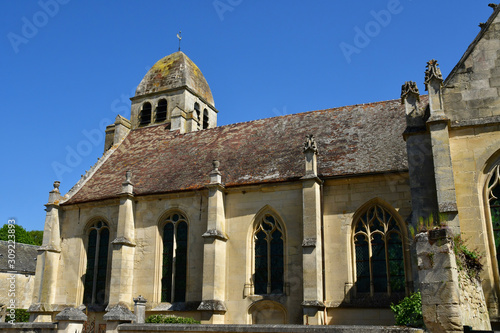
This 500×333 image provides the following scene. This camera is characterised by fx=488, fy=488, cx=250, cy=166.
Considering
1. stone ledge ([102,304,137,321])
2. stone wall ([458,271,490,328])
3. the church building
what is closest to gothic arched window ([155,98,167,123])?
the church building

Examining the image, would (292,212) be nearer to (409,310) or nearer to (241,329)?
(409,310)

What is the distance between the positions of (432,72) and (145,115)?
73.8 ft

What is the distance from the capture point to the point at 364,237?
18297mm

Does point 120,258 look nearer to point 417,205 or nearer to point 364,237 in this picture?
point 364,237

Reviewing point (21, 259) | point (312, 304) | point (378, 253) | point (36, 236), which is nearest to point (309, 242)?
point (312, 304)

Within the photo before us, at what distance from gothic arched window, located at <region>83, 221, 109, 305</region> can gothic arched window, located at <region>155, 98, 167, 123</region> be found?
34.7 ft

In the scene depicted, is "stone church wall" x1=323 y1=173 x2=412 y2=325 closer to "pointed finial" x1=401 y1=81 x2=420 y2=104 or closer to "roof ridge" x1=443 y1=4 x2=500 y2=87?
"pointed finial" x1=401 y1=81 x2=420 y2=104

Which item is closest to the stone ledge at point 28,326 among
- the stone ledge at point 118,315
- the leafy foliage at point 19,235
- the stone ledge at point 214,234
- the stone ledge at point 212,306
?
the stone ledge at point 118,315

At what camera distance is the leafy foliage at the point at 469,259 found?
10.4m

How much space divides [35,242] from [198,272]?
52.0 metres

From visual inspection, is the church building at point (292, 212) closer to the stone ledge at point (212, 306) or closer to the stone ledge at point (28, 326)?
the stone ledge at point (212, 306)

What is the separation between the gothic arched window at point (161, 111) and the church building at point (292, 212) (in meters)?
6.00

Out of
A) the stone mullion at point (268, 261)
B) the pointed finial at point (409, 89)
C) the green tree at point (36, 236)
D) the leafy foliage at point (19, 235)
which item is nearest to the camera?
the pointed finial at point (409, 89)

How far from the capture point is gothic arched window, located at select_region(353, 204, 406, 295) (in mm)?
17478
